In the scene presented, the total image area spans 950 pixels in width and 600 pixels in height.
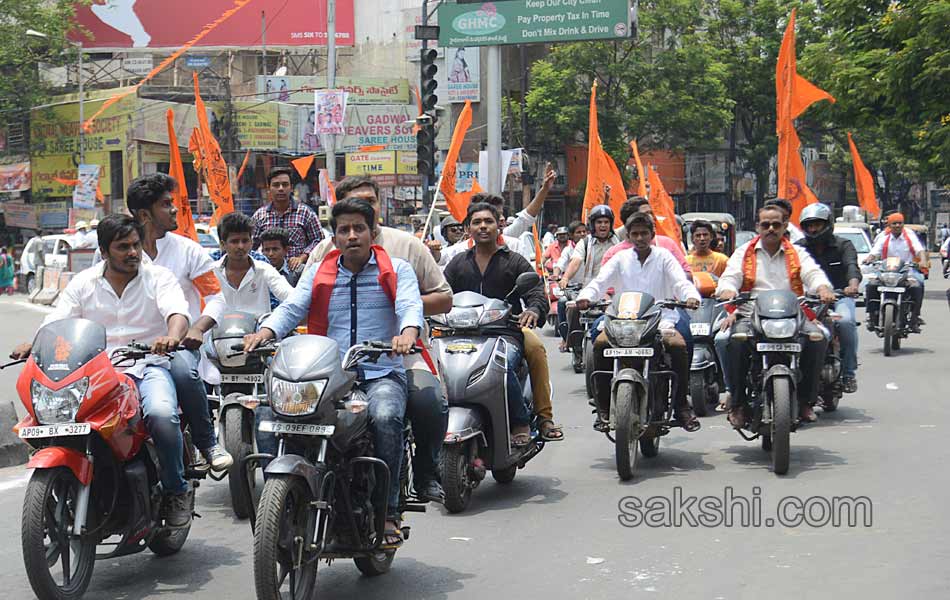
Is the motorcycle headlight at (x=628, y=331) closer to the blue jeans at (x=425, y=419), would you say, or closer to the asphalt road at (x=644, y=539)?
the asphalt road at (x=644, y=539)

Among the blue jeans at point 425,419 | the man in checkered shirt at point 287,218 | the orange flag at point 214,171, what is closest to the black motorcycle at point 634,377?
the blue jeans at point 425,419

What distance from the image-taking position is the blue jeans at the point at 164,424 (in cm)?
547

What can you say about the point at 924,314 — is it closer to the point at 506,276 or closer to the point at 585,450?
the point at 585,450

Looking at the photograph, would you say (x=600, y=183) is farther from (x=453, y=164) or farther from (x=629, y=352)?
(x=629, y=352)

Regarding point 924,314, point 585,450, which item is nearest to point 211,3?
point 924,314

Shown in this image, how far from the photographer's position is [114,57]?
163 feet

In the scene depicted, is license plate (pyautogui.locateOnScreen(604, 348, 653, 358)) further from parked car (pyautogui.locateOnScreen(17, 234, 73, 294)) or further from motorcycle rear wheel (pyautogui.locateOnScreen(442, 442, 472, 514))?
parked car (pyautogui.locateOnScreen(17, 234, 73, 294))

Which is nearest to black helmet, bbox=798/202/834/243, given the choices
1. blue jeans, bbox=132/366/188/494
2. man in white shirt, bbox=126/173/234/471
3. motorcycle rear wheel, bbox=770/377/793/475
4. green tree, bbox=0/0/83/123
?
motorcycle rear wheel, bbox=770/377/793/475

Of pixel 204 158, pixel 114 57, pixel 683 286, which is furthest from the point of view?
pixel 114 57

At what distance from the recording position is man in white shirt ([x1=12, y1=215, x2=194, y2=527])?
556 cm

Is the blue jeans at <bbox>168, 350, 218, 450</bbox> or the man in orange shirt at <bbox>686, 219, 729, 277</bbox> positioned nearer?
the blue jeans at <bbox>168, 350, 218, 450</bbox>

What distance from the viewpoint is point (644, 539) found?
627cm

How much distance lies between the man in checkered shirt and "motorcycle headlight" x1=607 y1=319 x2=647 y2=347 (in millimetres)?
3128

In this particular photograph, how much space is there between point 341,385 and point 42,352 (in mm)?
1252
